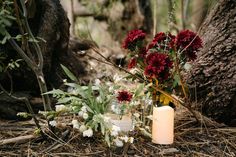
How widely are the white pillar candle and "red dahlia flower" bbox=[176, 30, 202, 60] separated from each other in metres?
0.36

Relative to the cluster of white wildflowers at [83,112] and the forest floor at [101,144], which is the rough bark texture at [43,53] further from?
the cluster of white wildflowers at [83,112]

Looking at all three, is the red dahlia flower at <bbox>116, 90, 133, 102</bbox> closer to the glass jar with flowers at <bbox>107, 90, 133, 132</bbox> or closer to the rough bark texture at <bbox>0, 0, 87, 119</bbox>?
the glass jar with flowers at <bbox>107, 90, 133, 132</bbox>

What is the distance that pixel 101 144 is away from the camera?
2.20 metres

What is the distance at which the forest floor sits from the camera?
2.12 metres

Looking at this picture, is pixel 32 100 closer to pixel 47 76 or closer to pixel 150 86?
pixel 47 76

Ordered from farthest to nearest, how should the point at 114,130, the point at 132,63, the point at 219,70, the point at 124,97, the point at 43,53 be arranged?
1. the point at 43,53
2. the point at 219,70
3. the point at 132,63
4. the point at 124,97
5. the point at 114,130

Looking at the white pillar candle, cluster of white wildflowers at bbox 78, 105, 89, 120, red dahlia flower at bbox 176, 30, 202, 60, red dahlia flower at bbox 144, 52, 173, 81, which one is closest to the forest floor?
the white pillar candle

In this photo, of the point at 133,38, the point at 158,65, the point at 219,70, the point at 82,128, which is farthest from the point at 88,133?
the point at 219,70

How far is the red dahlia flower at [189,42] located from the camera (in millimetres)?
2338

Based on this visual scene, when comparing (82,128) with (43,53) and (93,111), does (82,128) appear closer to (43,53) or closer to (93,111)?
(93,111)

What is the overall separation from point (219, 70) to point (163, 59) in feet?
1.70

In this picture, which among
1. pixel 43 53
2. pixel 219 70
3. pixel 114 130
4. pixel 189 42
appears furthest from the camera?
pixel 43 53

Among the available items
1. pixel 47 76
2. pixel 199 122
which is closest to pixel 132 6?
pixel 47 76

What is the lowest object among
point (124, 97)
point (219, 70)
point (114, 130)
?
point (114, 130)
